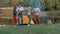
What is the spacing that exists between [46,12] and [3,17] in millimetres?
3746

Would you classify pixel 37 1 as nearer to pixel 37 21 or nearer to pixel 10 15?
pixel 37 21

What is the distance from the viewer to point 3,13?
22109 millimetres

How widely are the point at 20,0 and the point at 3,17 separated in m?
9.67

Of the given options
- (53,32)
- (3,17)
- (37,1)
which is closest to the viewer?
(37,1)

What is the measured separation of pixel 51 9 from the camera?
72.5ft

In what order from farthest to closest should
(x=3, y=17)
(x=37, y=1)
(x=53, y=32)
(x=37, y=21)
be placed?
(x=3, y=17), (x=37, y=21), (x=53, y=32), (x=37, y=1)

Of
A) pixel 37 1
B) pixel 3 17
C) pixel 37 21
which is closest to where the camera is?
pixel 37 1

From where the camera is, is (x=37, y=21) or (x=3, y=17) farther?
(x=3, y=17)

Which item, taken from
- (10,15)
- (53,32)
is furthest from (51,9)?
(53,32)

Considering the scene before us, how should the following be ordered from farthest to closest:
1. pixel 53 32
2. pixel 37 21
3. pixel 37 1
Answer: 1. pixel 37 21
2. pixel 53 32
3. pixel 37 1

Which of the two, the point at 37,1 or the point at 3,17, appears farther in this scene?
the point at 3,17

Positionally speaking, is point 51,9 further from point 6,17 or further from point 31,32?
point 31,32

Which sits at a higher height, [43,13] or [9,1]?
[9,1]

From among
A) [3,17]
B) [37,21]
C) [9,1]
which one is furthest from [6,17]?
[9,1]
